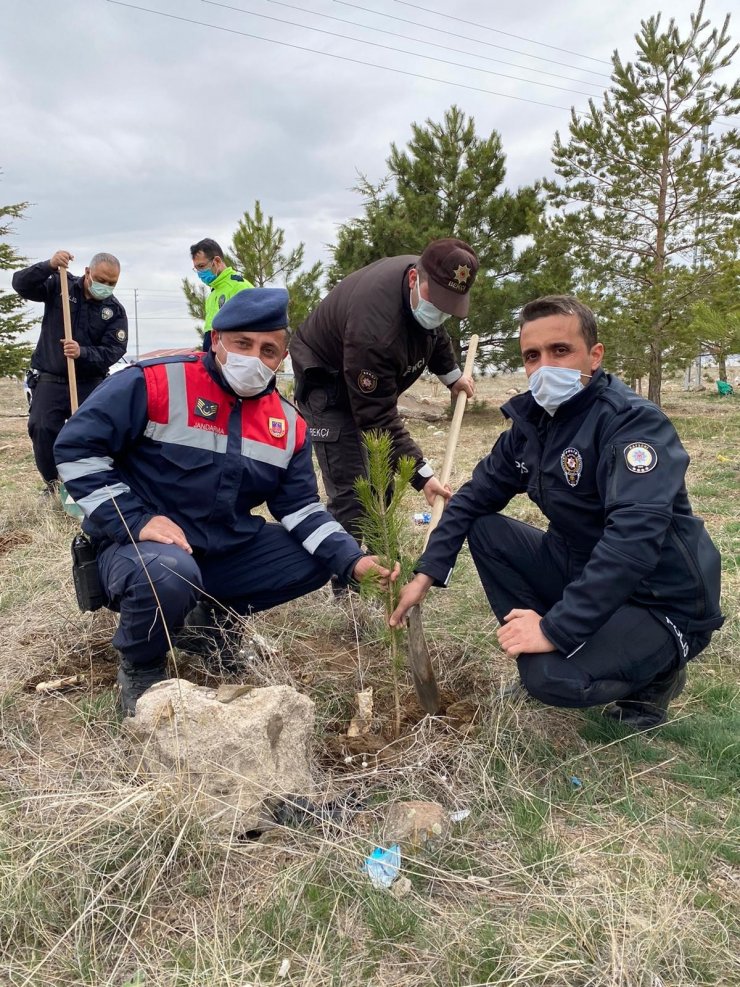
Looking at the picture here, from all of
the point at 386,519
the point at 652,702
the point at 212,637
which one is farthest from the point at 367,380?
the point at 652,702

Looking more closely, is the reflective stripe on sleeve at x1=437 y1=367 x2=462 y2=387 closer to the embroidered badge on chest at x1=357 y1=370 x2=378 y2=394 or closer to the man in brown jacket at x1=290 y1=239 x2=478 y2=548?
the man in brown jacket at x1=290 y1=239 x2=478 y2=548

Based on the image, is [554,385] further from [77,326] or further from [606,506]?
[77,326]

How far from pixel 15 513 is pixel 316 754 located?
4.39 meters

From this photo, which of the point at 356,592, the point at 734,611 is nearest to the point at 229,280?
the point at 356,592

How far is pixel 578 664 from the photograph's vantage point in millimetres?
2422

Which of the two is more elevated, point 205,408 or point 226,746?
point 205,408

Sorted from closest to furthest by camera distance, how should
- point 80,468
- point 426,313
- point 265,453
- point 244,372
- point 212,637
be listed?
1. point 80,468
2. point 244,372
3. point 265,453
4. point 212,637
5. point 426,313

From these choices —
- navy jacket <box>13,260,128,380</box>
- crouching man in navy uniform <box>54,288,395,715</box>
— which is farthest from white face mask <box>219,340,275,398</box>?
navy jacket <box>13,260,128,380</box>

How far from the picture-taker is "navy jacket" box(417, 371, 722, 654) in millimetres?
2283

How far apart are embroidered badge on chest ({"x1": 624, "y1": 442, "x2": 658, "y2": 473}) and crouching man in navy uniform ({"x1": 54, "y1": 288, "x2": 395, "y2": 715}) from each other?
0.89m

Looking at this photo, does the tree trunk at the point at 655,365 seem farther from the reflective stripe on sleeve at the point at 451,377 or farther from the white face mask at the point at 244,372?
the white face mask at the point at 244,372

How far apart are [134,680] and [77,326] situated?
425 cm

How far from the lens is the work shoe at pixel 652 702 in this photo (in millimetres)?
2658

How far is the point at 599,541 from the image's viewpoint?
7.63 feet
